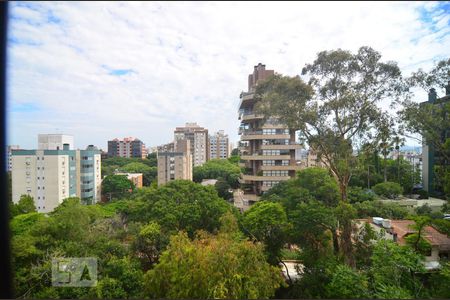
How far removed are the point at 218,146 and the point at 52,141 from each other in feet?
77.1

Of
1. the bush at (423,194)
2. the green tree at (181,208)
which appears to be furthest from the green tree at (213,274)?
the bush at (423,194)

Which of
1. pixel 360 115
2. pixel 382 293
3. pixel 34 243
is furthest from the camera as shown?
pixel 360 115

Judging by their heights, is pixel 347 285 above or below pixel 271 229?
below

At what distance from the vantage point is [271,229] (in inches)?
163

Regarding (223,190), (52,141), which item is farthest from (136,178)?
(52,141)

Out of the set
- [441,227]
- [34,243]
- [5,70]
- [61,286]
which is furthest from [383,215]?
[5,70]

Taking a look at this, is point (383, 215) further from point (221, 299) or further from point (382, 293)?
point (221, 299)

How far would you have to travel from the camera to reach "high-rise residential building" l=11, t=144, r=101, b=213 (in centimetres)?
841

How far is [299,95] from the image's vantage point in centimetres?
368

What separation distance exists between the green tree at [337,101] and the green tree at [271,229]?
92 centimetres

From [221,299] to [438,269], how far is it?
8.14ft

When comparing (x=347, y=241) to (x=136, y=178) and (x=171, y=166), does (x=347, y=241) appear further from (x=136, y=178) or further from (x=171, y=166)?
(x=136, y=178)

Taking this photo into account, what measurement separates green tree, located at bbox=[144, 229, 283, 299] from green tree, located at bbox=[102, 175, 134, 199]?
1169cm

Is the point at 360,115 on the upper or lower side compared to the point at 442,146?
upper
